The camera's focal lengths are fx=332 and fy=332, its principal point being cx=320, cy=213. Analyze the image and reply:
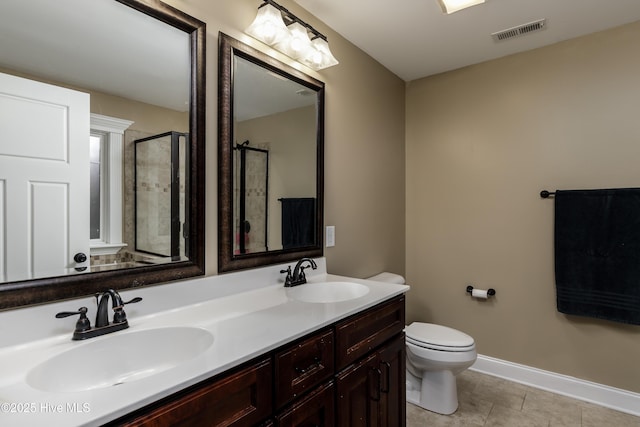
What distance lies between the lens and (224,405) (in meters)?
0.85

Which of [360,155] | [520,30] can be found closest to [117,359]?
[360,155]

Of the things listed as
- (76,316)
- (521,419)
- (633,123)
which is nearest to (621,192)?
(633,123)

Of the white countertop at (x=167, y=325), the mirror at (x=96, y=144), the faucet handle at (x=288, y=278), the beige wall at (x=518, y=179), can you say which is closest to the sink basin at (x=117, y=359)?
the white countertop at (x=167, y=325)

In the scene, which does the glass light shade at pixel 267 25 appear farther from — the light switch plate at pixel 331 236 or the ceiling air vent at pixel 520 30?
the ceiling air vent at pixel 520 30

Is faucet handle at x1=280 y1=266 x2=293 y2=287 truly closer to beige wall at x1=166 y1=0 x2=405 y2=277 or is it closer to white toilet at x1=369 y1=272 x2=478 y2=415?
beige wall at x1=166 y1=0 x2=405 y2=277

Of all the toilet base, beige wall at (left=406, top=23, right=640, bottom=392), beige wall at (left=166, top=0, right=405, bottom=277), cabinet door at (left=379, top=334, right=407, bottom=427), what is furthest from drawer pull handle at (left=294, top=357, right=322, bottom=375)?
beige wall at (left=406, top=23, right=640, bottom=392)

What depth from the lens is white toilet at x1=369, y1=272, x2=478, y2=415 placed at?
1.96 m

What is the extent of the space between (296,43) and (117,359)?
1563mm

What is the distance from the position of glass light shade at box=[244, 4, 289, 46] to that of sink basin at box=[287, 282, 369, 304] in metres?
1.21

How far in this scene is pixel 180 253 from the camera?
1.32 meters

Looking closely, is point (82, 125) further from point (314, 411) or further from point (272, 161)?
point (314, 411)

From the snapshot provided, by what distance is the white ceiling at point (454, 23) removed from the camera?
184 cm

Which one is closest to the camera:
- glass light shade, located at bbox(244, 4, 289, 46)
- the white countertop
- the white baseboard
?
the white countertop

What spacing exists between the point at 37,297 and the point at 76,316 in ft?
0.38
